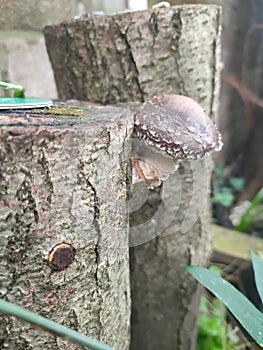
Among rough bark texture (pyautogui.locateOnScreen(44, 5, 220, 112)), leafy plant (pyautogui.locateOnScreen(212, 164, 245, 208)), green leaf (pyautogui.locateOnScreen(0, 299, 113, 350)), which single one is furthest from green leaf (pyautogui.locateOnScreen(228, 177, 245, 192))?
green leaf (pyautogui.locateOnScreen(0, 299, 113, 350))

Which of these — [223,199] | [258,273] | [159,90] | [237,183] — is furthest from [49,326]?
[237,183]

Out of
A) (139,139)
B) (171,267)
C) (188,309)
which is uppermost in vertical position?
(139,139)

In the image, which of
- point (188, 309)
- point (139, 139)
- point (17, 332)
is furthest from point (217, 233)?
point (17, 332)

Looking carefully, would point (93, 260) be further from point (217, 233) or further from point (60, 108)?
point (217, 233)

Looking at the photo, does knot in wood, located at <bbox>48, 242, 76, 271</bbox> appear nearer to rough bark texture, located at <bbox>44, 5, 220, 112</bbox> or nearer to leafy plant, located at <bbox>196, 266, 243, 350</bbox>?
rough bark texture, located at <bbox>44, 5, 220, 112</bbox>

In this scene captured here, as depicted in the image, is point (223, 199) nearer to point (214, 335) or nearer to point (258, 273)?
point (214, 335)

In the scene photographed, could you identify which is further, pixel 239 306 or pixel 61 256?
pixel 239 306

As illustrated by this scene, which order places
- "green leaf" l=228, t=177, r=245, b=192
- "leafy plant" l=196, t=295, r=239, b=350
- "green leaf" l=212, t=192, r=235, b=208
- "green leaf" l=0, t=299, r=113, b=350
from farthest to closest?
"green leaf" l=228, t=177, r=245, b=192
"green leaf" l=212, t=192, r=235, b=208
"leafy plant" l=196, t=295, r=239, b=350
"green leaf" l=0, t=299, r=113, b=350
